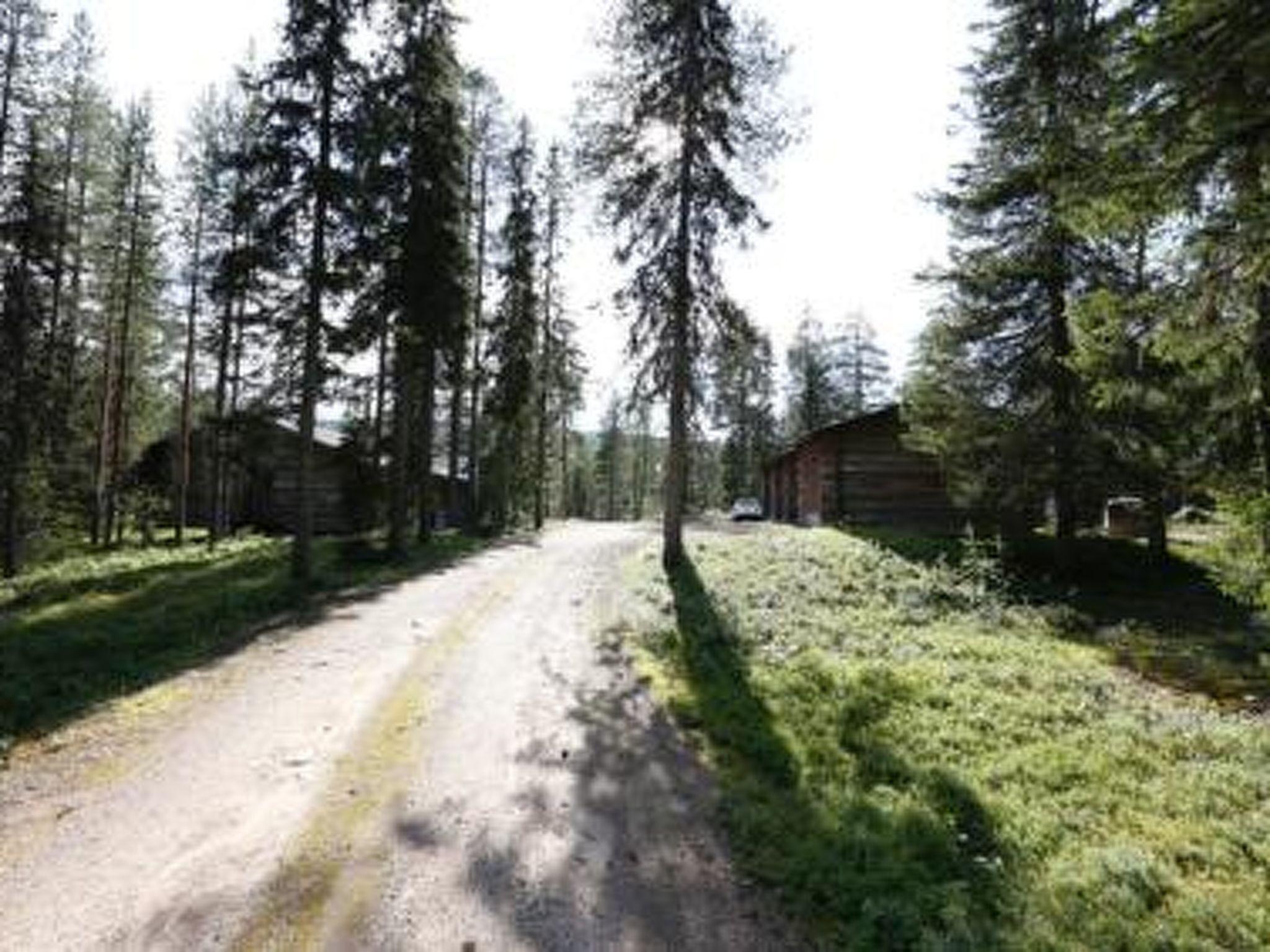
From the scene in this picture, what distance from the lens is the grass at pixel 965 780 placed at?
6477mm

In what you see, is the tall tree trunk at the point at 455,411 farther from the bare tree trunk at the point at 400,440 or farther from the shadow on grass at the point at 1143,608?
the shadow on grass at the point at 1143,608

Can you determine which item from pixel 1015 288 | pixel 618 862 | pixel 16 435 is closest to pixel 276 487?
pixel 16 435

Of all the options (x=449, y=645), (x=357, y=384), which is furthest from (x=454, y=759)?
(x=357, y=384)

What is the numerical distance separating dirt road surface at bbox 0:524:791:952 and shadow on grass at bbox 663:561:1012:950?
407 mm

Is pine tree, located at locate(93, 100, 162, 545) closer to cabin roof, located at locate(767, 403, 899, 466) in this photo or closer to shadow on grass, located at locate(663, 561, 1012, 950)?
cabin roof, located at locate(767, 403, 899, 466)

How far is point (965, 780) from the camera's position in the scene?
887 centimetres

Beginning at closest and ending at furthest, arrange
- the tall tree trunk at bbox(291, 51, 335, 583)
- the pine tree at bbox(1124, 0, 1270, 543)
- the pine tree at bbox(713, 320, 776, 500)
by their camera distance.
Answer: the pine tree at bbox(1124, 0, 1270, 543), the tall tree trunk at bbox(291, 51, 335, 583), the pine tree at bbox(713, 320, 776, 500)

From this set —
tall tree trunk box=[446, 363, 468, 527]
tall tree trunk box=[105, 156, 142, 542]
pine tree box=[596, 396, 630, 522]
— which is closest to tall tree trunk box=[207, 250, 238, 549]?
tall tree trunk box=[105, 156, 142, 542]

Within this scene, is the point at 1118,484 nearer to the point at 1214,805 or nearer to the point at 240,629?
the point at 1214,805

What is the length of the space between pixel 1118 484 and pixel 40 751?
21631 mm

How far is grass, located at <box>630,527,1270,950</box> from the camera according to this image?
6.48 metres

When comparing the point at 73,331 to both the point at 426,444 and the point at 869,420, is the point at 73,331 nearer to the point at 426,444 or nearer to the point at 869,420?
the point at 426,444

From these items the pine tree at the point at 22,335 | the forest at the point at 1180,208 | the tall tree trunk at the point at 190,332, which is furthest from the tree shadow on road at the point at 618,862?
the tall tree trunk at the point at 190,332

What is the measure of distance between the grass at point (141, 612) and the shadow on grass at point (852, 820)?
7.10 meters
